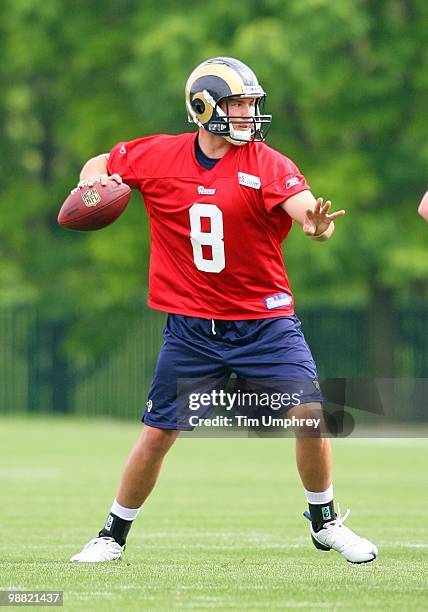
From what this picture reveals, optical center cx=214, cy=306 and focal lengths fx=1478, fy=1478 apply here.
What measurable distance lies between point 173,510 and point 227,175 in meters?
3.42

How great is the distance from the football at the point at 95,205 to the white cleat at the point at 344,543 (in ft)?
5.39

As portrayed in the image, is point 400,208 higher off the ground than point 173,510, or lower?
higher

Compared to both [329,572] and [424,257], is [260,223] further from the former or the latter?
[424,257]

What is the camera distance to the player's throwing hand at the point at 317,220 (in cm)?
602

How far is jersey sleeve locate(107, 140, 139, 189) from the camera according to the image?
6.72m

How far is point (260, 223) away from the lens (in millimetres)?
6434

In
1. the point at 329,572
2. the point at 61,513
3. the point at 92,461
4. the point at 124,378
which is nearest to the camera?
the point at 329,572

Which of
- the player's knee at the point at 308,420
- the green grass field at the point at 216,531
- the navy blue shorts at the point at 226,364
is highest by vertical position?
the navy blue shorts at the point at 226,364

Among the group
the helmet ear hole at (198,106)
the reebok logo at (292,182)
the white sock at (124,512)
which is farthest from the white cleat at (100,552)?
the helmet ear hole at (198,106)

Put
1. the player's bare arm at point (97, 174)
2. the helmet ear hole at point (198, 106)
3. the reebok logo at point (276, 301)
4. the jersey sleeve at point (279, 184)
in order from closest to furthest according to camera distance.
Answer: the jersey sleeve at point (279, 184) → the reebok logo at point (276, 301) → the helmet ear hole at point (198, 106) → the player's bare arm at point (97, 174)

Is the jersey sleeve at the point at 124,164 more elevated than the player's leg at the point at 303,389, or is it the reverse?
the jersey sleeve at the point at 124,164

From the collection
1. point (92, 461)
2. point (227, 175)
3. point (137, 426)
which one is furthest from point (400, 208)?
point (227, 175)

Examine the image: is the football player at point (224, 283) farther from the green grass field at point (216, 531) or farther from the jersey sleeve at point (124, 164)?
the green grass field at point (216, 531)

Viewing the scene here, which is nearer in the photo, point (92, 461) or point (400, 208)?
point (92, 461)
